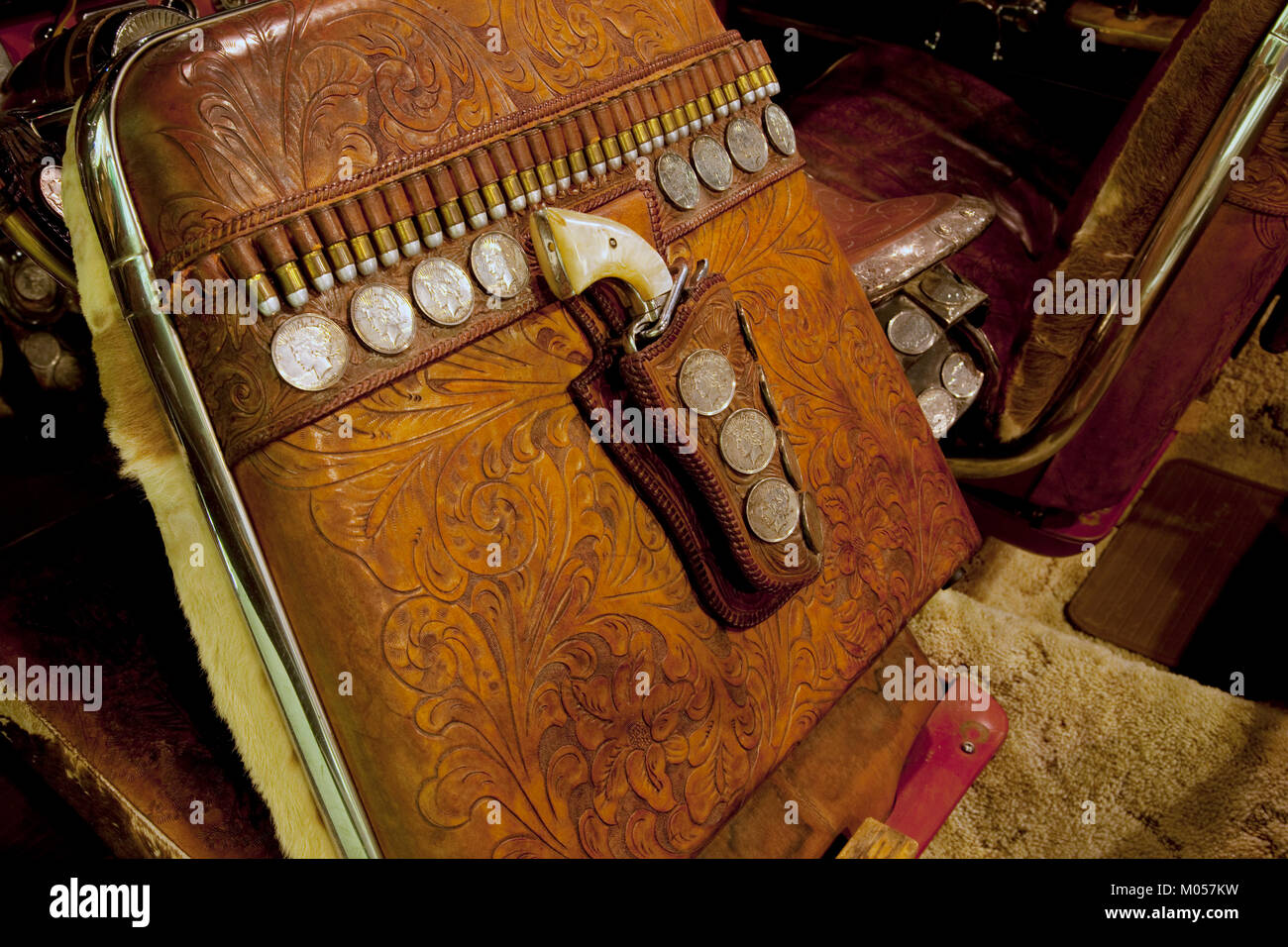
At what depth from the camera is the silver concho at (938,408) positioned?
0.86 meters

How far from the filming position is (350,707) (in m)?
0.51

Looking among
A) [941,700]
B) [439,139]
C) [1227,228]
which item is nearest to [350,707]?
[439,139]

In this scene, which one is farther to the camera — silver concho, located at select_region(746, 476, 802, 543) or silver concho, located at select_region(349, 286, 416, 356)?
silver concho, located at select_region(746, 476, 802, 543)

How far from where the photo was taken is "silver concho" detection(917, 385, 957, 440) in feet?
2.83

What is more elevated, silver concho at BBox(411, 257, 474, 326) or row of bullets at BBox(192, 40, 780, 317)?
row of bullets at BBox(192, 40, 780, 317)

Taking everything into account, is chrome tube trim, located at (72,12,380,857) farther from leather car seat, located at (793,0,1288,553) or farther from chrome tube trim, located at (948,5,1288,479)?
chrome tube trim, located at (948,5,1288,479)

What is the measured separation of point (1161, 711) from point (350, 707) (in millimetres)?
1126

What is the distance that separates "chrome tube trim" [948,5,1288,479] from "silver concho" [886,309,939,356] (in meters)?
0.19

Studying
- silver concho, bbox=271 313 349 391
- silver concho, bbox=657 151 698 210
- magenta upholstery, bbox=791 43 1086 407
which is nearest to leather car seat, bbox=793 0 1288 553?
magenta upholstery, bbox=791 43 1086 407

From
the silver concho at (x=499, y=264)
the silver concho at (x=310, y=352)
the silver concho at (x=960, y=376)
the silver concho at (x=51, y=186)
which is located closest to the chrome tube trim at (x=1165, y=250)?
the silver concho at (x=960, y=376)

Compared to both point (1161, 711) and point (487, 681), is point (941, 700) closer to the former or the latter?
point (1161, 711)

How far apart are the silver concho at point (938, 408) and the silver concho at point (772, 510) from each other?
0.31 meters

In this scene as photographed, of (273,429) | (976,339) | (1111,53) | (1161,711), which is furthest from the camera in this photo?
(1111,53)

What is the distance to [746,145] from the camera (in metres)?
0.69
